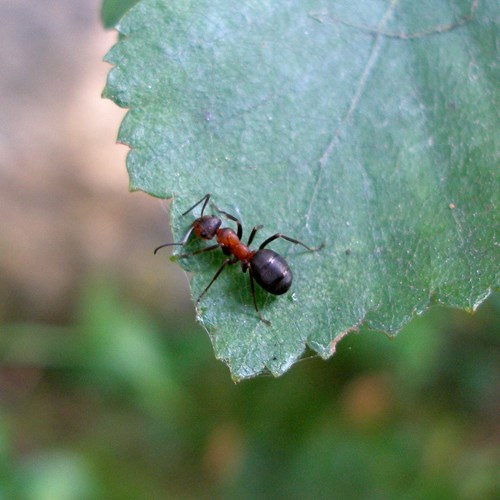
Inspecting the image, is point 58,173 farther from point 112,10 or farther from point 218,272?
point 218,272

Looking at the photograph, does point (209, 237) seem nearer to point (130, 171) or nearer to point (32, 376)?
point (130, 171)

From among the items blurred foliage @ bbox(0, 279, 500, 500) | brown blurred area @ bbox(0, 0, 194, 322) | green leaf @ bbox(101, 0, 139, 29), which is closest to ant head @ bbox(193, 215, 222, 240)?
green leaf @ bbox(101, 0, 139, 29)

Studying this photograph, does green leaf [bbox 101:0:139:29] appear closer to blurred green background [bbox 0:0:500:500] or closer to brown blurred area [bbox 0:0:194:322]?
blurred green background [bbox 0:0:500:500]

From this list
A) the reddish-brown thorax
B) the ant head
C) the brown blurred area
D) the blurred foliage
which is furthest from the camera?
the brown blurred area

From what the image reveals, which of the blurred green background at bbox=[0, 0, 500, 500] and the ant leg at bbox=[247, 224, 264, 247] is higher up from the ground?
the ant leg at bbox=[247, 224, 264, 247]

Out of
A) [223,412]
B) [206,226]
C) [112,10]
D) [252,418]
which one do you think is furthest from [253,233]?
[223,412]

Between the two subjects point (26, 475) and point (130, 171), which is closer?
point (130, 171)

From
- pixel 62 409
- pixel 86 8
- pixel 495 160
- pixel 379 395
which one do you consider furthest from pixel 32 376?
pixel 495 160
